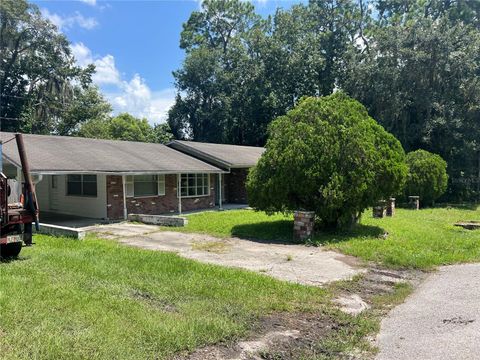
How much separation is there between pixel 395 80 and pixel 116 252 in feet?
71.5

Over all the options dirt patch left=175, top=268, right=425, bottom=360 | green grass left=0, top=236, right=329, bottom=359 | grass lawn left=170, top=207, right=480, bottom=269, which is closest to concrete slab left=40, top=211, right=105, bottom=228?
grass lawn left=170, top=207, right=480, bottom=269

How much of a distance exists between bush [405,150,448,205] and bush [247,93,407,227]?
9.52 metres

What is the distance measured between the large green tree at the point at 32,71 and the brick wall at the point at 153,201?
21594 millimetres

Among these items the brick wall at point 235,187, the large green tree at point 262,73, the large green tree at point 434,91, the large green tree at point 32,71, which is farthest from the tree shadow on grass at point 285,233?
the large green tree at point 32,71

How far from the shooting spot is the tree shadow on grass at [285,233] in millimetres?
11523

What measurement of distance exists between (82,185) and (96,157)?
1239 mm

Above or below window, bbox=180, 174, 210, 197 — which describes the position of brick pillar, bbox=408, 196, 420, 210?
below

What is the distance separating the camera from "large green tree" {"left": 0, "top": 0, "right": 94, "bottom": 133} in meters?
34.6

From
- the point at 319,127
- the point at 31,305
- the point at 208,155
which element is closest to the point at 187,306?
the point at 31,305

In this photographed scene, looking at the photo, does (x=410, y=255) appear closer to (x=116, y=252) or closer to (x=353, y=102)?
(x=353, y=102)

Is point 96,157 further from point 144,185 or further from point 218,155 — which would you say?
point 218,155

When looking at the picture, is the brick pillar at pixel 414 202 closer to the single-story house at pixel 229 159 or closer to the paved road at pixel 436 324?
the single-story house at pixel 229 159

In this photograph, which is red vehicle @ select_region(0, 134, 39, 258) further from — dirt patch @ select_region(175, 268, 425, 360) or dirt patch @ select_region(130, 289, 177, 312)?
dirt patch @ select_region(175, 268, 425, 360)

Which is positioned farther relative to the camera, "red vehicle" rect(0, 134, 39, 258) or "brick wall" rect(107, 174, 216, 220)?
"brick wall" rect(107, 174, 216, 220)
